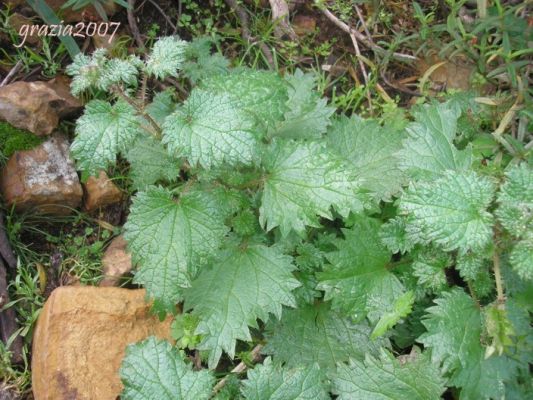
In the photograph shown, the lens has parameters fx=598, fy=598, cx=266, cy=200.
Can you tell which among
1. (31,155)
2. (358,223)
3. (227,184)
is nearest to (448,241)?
(358,223)

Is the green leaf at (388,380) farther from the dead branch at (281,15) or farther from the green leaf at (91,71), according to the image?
the dead branch at (281,15)

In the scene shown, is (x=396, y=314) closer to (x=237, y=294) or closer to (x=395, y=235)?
(x=395, y=235)

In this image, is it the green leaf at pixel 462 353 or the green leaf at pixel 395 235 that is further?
the green leaf at pixel 395 235

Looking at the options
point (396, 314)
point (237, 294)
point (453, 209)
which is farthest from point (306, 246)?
Result: point (453, 209)

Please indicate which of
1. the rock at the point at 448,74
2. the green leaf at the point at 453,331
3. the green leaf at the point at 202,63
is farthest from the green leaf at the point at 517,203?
the green leaf at the point at 202,63

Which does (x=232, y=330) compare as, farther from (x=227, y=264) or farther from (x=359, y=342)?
(x=359, y=342)

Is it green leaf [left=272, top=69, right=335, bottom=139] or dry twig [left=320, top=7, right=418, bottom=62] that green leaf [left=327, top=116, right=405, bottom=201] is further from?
dry twig [left=320, top=7, right=418, bottom=62]
